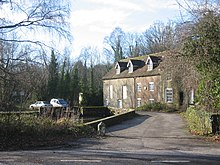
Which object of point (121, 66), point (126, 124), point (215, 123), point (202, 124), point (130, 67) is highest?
point (121, 66)

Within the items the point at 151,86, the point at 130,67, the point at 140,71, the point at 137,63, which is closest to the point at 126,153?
the point at 151,86

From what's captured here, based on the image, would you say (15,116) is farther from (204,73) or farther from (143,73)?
(143,73)

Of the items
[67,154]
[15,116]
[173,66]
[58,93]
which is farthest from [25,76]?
[58,93]

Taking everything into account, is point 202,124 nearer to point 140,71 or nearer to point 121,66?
point 140,71

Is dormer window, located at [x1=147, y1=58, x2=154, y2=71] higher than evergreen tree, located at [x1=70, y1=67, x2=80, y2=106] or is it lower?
higher

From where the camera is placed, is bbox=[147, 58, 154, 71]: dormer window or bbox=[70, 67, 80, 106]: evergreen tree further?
bbox=[70, 67, 80, 106]: evergreen tree

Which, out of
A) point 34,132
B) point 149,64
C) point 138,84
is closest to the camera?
point 34,132

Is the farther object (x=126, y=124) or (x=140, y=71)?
(x=140, y=71)

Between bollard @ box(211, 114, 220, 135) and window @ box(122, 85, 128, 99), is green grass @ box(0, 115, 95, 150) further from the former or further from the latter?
window @ box(122, 85, 128, 99)

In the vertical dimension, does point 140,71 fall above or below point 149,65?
below

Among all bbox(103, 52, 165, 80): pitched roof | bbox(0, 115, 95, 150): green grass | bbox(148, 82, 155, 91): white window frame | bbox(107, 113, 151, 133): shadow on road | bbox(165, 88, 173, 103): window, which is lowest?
bbox(107, 113, 151, 133): shadow on road

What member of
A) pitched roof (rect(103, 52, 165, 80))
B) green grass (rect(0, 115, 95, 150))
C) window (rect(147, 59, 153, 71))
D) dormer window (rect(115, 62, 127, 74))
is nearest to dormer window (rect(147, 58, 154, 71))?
window (rect(147, 59, 153, 71))

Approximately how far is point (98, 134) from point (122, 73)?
44.9 meters

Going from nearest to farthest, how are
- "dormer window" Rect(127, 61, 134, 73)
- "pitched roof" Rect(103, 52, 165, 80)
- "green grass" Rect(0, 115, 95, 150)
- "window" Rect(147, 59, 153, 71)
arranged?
1. "green grass" Rect(0, 115, 95, 150)
2. "pitched roof" Rect(103, 52, 165, 80)
3. "window" Rect(147, 59, 153, 71)
4. "dormer window" Rect(127, 61, 134, 73)
